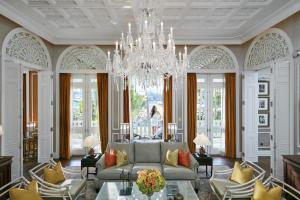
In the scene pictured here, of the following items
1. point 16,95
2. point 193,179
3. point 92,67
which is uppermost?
point 92,67

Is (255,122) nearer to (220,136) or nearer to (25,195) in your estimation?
(220,136)

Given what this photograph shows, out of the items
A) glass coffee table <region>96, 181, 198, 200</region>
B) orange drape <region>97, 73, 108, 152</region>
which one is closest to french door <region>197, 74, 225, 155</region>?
orange drape <region>97, 73, 108, 152</region>

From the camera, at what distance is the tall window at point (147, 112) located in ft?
28.9

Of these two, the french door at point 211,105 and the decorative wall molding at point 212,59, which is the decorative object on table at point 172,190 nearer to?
the french door at point 211,105

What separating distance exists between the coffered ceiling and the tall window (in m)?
2.01

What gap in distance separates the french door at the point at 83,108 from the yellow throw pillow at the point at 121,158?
361 centimetres

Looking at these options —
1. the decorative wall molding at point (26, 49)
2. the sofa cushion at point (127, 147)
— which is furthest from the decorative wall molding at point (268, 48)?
the decorative wall molding at point (26, 49)

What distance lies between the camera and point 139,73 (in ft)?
15.7

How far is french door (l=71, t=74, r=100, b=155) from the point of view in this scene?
903 centimetres

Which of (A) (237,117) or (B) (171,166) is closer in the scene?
(B) (171,166)

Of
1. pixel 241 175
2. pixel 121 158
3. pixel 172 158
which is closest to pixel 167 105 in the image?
pixel 172 158

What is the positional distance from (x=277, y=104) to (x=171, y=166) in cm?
285

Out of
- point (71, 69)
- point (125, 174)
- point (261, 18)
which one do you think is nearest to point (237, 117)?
point (261, 18)

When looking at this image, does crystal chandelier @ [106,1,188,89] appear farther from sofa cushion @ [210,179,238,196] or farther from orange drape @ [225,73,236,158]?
orange drape @ [225,73,236,158]
